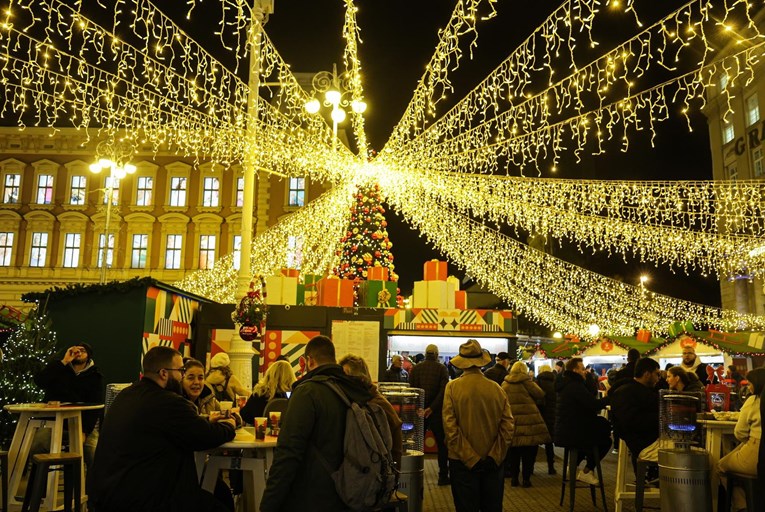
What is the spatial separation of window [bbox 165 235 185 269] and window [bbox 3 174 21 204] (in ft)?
23.3

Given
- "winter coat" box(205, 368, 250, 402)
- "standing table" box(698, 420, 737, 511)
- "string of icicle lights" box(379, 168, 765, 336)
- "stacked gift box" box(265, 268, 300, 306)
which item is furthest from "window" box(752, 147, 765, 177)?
"winter coat" box(205, 368, 250, 402)

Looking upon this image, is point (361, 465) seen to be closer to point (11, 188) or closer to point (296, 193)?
point (296, 193)

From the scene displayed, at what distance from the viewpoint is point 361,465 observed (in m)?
3.22

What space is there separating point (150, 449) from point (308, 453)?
99 cm

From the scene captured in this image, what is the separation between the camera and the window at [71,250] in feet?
93.7

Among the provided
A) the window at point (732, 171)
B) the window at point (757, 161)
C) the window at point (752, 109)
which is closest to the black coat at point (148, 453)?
the window at point (757, 161)

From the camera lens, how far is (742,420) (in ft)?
17.4

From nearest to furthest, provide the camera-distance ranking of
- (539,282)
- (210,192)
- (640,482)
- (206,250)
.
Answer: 1. (640,482)
2. (539,282)
3. (206,250)
4. (210,192)

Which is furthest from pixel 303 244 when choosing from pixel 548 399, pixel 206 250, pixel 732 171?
pixel 732 171

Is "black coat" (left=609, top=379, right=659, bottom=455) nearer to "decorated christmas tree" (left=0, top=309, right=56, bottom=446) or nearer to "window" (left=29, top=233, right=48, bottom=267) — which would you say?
"decorated christmas tree" (left=0, top=309, right=56, bottom=446)

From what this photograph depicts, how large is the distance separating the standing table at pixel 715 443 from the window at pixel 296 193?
24.0 meters

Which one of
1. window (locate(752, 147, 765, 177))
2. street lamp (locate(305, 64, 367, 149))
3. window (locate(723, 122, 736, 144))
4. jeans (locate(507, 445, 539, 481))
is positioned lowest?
jeans (locate(507, 445, 539, 481))

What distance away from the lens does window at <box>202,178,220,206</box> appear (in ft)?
95.6

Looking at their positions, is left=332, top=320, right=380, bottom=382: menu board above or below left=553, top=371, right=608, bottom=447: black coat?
above
